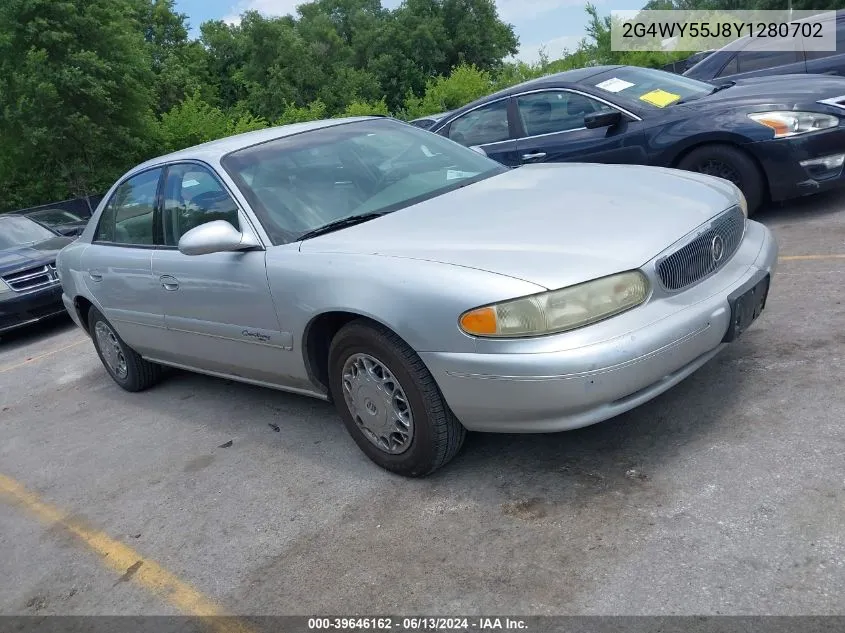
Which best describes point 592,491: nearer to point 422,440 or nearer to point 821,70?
point 422,440

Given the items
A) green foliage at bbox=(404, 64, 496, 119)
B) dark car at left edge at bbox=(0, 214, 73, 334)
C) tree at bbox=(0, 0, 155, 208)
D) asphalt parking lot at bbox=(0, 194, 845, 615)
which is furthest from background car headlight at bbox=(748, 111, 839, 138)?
tree at bbox=(0, 0, 155, 208)

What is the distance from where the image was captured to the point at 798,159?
19.8ft

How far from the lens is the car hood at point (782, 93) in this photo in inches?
243

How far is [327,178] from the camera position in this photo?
4141mm

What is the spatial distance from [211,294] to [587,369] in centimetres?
209

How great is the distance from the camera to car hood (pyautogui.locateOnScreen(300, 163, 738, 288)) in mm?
3106

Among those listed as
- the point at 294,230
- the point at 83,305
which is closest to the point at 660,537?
the point at 294,230

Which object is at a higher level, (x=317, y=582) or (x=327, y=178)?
(x=327, y=178)

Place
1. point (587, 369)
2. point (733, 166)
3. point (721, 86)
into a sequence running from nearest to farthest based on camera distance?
1. point (587, 369)
2. point (733, 166)
3. point (721, 86)

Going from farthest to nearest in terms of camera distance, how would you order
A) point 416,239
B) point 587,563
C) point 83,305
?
1. point 83,305
2. point 416,239
3. point 587,563

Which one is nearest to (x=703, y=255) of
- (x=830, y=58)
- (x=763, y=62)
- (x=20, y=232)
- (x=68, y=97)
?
(x=830, y=58)

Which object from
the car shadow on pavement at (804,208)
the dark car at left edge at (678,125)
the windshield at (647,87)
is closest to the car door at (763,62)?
the windshield at (647,87)

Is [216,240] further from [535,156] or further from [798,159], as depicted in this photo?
[798,159]

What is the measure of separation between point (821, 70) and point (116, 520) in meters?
8.17
